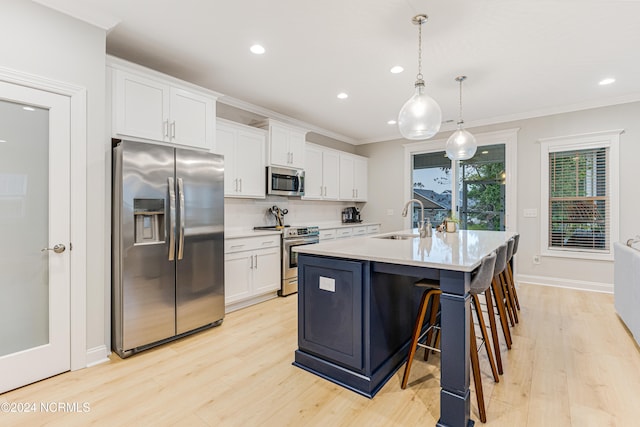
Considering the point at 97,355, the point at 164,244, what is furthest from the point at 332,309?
the point at 97,355

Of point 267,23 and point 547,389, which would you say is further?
point 267,23

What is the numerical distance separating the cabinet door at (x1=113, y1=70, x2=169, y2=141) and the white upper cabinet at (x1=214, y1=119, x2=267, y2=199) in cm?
87

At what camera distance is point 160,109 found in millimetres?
2867

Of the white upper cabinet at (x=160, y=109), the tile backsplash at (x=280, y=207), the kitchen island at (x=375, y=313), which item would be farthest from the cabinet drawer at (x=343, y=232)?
the kitchen island at (x=375, y=313)

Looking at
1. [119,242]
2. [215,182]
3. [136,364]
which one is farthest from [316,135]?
[136,364]

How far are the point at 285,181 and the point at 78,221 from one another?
8.78 ft

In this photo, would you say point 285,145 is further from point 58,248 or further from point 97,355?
point 97,355

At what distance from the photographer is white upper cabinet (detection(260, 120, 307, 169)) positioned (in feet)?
14.4

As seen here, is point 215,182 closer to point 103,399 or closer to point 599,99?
point 103,399

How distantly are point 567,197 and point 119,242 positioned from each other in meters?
5.74

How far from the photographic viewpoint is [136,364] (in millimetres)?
2393

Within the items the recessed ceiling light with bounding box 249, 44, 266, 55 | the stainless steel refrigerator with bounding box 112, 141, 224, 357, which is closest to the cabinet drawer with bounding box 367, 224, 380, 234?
the stainless steel refrigerator with bounding box 112, 141, 224, 357

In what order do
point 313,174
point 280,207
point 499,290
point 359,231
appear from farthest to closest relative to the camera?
point 359,231 → point 313,174 → point 280,207 → point 499,290

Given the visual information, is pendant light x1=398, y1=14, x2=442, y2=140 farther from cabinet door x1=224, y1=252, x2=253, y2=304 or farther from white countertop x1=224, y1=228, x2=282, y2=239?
cabinet door x1=224, y1=252, x2=253, y2=304
